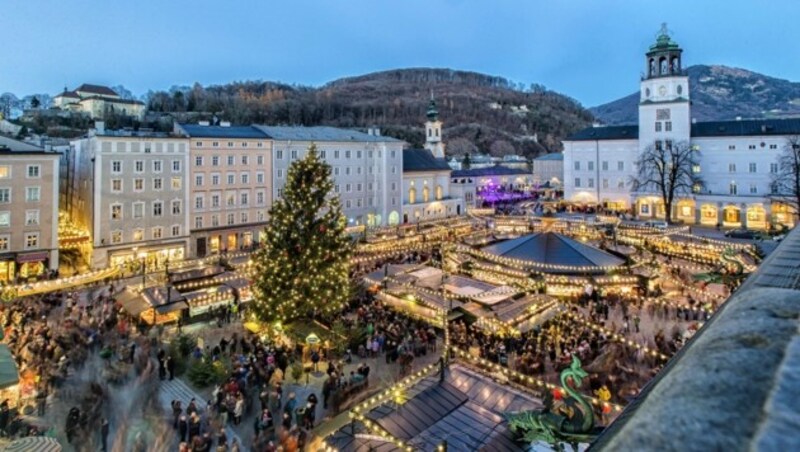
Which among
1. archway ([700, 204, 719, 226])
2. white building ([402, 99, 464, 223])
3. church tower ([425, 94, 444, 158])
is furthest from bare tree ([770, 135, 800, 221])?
church tower ([425, 94, 444, 158])

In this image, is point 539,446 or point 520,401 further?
point 520,401

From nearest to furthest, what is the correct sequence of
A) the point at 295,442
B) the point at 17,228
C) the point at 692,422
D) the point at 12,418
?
the point at 692,422 < the point at 295,442 < the point at 12,418 < the point at 17,228

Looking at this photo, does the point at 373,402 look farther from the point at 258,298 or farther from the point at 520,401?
the point at 258,298

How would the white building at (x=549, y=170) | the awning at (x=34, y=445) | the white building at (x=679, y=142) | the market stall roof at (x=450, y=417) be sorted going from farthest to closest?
the white building at (x=549, y=170), the white building at (x=679, y=142), the awning at (x=34, y=445), the market stall roof at (x=450, y=417)

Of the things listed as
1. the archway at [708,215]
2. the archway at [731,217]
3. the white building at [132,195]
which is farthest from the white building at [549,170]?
the white building at [132,195]

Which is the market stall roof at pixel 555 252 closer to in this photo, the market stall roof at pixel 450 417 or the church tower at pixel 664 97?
the market stall roof at pixel 450 417

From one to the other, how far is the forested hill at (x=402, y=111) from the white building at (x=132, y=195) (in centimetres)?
6188

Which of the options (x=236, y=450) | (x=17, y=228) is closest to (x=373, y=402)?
(x=236, y=450)

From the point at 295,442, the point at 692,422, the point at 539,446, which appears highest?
the point at 692,422

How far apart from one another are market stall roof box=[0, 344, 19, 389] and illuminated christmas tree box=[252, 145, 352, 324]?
853 cm

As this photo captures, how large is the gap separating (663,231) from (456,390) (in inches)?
1285

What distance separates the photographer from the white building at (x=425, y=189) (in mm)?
59312

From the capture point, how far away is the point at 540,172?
96.4m

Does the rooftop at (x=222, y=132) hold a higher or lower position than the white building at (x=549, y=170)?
lower
